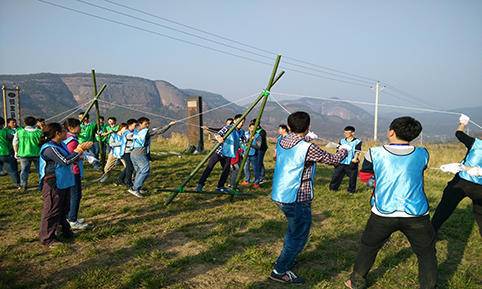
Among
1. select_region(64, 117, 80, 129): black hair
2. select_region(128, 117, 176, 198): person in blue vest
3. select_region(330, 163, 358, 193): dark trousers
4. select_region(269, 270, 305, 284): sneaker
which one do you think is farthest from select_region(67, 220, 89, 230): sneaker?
select_region(330, 163, 358, 193): dark trousers

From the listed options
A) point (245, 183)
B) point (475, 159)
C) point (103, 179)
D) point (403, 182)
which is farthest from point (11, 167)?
point (475, 159)

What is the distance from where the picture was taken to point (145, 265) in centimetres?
477

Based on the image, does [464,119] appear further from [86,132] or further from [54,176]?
[86,132]

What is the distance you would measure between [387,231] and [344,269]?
4.59 feet

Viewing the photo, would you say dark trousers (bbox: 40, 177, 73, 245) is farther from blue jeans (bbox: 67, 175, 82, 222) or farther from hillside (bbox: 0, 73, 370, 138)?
hillside (bbox: 0, 73, 370, 138)

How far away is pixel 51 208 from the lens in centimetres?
525

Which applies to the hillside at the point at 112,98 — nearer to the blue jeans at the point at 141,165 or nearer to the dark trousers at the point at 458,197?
the blue jeans at the point at 141,165

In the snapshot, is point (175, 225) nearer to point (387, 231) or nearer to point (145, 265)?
point (145, 265)

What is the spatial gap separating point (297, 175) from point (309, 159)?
245 millimetres

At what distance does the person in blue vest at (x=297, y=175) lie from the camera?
12.9ft

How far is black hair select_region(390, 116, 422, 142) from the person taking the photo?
3.62 meters

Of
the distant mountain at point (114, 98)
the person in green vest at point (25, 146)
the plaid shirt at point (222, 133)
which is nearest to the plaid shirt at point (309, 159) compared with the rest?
the plaid shirt at point (222, 133)

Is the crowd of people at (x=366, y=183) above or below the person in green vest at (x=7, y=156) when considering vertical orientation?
above

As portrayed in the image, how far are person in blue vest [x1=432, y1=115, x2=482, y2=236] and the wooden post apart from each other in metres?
13.1
